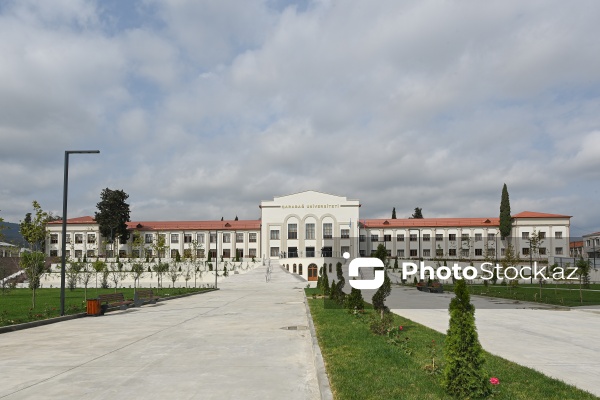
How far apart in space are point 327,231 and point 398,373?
9339cm

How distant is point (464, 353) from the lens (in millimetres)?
7230

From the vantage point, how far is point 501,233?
9750 centimetres

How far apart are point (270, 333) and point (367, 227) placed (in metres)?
93.1

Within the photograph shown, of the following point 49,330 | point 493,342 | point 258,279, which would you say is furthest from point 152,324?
point 258,279

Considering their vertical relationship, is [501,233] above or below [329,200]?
below

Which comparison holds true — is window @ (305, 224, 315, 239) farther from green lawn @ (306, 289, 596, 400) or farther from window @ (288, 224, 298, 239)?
green lawn @ (306, 289, 596, 400)

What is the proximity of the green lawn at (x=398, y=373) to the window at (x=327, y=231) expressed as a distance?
288 feet

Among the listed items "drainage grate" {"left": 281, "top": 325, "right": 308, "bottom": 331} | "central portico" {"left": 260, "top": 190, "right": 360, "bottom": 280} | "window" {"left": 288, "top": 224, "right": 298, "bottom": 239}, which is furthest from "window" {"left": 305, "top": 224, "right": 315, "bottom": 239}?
"drainage grate" {"left": 281, "top": 325, "right": 308, "bottom": 331}

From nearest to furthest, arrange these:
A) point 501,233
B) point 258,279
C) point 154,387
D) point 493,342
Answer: point 154,387 → point 493,342 → point 258,279 → point 501,233

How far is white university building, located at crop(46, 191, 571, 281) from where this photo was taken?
100m

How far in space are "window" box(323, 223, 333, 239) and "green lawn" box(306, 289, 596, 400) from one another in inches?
3461

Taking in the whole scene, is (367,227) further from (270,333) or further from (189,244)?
(270,333)

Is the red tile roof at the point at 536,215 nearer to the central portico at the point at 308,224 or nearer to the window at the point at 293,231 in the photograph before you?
the central portico at the point at 308,224

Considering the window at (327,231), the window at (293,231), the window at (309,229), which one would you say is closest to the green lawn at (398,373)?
the window at (327,231)
